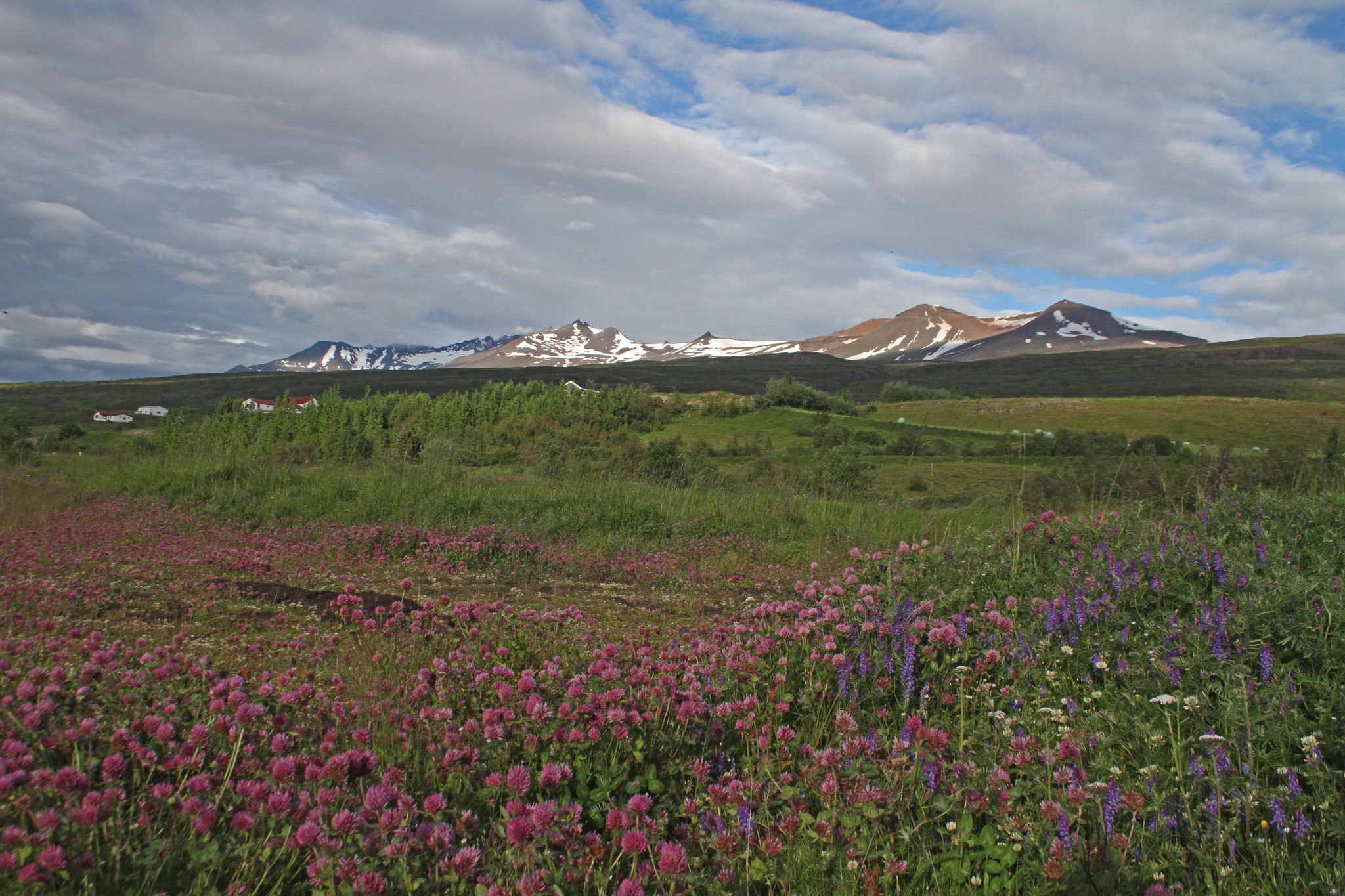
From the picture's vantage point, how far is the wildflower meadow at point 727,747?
146cm

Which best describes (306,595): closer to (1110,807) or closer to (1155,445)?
(1110,807)

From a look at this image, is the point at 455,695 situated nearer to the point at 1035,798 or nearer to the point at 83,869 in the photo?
the point at 83,869

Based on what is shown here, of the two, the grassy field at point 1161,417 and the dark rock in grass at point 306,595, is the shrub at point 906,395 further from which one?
the dark rock in grass at point 306,595

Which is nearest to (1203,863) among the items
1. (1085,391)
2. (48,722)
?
(48,722)

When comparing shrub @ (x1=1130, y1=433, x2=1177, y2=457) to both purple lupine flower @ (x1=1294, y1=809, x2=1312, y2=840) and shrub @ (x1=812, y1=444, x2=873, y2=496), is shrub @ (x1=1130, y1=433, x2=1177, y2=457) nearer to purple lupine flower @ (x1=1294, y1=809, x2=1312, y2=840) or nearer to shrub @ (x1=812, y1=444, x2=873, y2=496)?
shrub @ (x1=812, y1=444, x2=873, y2=496)

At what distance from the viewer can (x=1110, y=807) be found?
66.2 inches

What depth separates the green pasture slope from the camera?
7088 centimetres

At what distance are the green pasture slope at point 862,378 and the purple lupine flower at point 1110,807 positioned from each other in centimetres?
5180

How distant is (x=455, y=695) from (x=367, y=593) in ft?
9.45

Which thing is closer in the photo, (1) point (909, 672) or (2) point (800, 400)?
(1) point (909, 672)

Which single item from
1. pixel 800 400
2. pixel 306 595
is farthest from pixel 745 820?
pixel 800 400

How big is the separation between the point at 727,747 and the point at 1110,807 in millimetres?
1087

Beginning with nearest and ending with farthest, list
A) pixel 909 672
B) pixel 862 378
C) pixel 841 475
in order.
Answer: pixel 909 672 < pixel 841 475 < pixel 862 378

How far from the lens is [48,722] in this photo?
172cm
